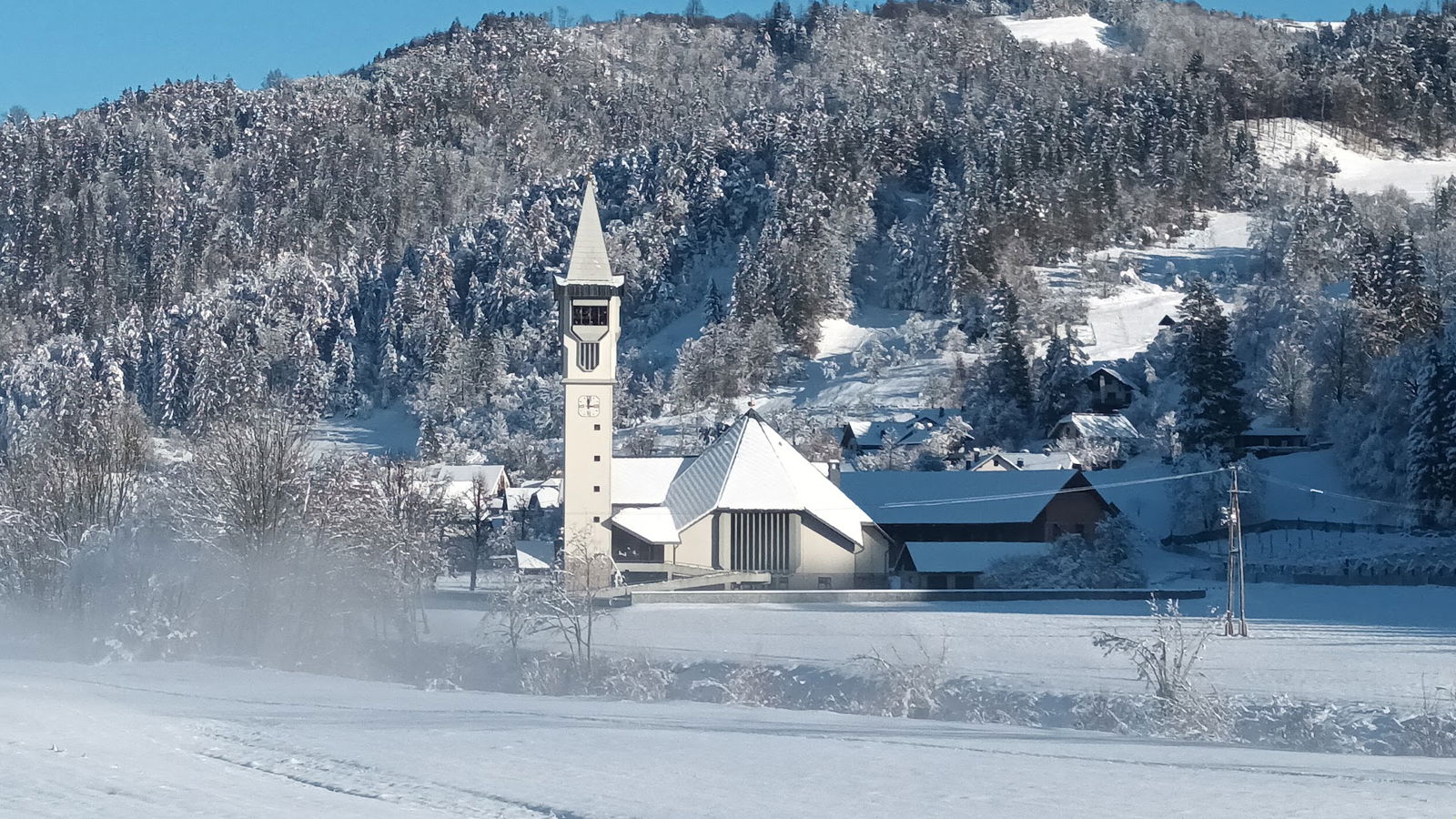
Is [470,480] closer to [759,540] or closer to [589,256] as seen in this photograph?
[589,256]

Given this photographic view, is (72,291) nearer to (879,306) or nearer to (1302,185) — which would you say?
(879,306)

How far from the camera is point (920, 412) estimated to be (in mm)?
91688

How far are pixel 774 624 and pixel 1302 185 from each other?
327 ft

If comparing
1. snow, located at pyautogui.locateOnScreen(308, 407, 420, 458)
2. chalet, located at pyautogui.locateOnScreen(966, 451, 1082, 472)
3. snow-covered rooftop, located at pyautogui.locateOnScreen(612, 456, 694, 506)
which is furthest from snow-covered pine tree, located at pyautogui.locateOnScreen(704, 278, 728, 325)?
snow-covered rooftop, located at pyautogui.locateOnScreen(612, 456, 694, 506)

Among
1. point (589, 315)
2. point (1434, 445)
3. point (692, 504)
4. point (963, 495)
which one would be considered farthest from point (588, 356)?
point (1434, 445)

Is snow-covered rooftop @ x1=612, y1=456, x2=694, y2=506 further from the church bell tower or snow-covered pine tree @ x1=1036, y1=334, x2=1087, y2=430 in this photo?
snow-covered pine tree @ x1=1036, y1=334, x2=1087, y2=430

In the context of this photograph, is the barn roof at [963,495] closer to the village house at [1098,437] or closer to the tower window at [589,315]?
the tower window at [589,315]

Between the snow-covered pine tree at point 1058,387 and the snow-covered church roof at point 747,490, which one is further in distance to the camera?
the snow-covered pine tree at point 1058,387

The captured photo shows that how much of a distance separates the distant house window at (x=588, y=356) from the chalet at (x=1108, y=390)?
4353 centimetres

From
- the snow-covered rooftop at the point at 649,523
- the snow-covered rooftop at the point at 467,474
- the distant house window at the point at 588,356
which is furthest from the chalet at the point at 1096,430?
the distant house window at the point at 588,356

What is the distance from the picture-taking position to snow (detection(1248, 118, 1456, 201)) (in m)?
130

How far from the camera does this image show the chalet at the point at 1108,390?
89312 mm

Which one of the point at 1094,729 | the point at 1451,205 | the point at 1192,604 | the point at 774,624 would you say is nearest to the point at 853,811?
the point at 1094,729

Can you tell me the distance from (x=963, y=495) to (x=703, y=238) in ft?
257
